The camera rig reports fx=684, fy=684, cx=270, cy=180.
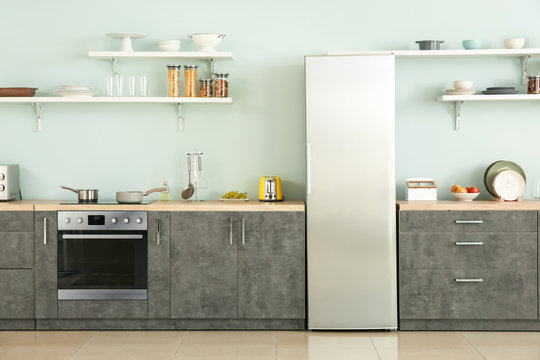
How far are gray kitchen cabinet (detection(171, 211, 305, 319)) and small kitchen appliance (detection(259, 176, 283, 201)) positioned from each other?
0.26 m

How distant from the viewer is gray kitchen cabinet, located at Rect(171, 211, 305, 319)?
4.59 meters

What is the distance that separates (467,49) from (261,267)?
2.12 metres

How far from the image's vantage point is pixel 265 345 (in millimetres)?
4301

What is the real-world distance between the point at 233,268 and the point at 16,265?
4.81ft

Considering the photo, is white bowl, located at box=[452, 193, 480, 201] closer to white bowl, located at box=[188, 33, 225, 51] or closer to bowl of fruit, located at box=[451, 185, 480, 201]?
bowl of fruit, located at box=[451, 185, 480, 201]

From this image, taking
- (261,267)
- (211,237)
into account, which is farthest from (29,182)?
(261,267)

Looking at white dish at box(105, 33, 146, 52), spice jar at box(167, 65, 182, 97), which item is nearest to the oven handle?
spice jar at box(167, 65, 182, 97)

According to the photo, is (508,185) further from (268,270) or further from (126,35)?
(126,35)

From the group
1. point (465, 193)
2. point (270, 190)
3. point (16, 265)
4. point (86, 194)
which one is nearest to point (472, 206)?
point (465, 193)

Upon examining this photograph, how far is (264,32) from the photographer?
505cm

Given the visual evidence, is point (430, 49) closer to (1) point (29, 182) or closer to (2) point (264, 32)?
(2) point (264, 32)

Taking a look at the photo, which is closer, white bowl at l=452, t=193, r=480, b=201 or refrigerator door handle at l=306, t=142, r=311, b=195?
refrigerator door handle at l=306, t=142, r=311, b=195

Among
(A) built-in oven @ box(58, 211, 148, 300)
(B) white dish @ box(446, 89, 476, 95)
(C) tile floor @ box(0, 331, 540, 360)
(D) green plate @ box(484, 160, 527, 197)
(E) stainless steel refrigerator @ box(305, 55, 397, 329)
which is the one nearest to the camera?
(C) tile floor @ box(0, 331, 540, 360)

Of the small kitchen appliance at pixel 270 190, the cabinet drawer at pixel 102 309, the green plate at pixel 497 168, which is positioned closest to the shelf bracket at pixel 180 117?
the small kitchen appliance at pixel 270 190
